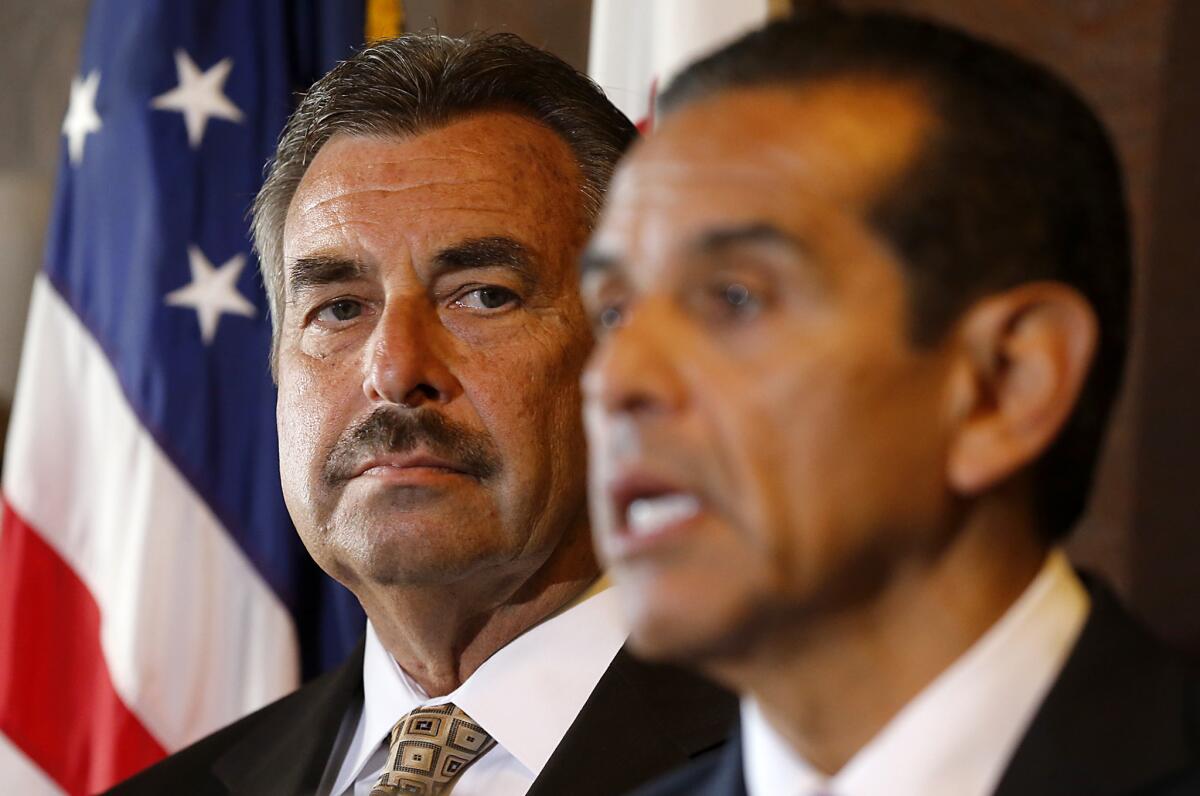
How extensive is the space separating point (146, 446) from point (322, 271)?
1.10 metres

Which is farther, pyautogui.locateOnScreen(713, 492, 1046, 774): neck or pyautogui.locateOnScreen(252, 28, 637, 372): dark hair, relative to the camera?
pyautogui.locateOnScreen(252, 28, 637, 372): dark hair

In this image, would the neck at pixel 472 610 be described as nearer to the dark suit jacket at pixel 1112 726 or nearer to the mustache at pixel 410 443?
the mustache at pixel 410 443

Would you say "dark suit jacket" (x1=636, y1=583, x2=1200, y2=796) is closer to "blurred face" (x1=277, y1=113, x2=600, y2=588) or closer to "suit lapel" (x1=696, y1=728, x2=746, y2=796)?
"suit lapel" (x1=696, y1=728, x2=746, y2=796)

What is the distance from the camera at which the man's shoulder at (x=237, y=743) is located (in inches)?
94.0

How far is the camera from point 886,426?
117cm

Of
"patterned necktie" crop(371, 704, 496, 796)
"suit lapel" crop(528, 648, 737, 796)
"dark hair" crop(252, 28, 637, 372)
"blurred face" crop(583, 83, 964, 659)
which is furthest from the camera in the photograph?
"dark hair" crop(252, 28, 637, 372)

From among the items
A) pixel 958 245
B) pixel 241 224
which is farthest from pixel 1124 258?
pixel 241 224

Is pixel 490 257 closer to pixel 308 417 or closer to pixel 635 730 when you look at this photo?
pixel 308 417

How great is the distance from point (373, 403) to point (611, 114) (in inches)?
23.7

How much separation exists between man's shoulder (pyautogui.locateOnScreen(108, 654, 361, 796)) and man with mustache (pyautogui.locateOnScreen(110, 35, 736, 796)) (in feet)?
0.05

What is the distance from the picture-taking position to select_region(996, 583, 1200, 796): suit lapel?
3.83 ft

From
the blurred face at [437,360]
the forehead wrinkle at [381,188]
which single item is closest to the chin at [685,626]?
the blurred face at [437,360]

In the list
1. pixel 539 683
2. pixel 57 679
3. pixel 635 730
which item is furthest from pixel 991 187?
pixel 57 679

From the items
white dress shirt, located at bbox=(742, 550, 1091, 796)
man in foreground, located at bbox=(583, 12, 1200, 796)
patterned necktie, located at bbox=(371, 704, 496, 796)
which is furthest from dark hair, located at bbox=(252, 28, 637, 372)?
white dress shirt, located at bbox=(742, 550, 1091, 796)
